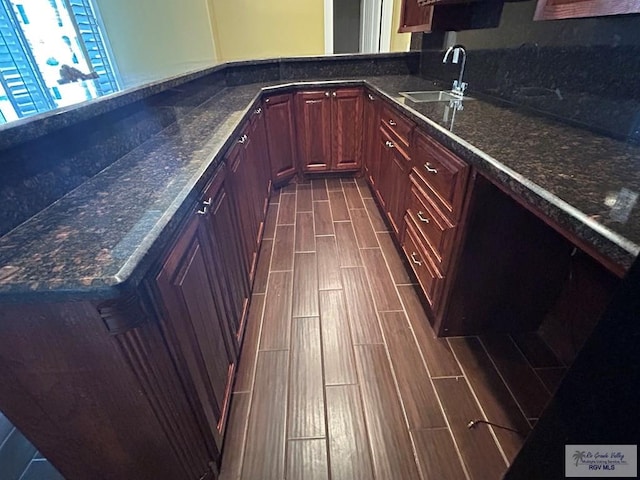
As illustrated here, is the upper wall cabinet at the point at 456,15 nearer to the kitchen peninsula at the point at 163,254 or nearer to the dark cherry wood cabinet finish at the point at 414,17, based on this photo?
the dark cherry wood cabinet finish at the point at 414,17

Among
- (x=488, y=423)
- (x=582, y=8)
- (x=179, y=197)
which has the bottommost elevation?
(x=488, y=423)

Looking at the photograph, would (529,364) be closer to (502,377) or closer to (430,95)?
(502,377)

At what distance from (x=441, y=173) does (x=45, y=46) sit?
12.9 feet

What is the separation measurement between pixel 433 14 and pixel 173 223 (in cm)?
229

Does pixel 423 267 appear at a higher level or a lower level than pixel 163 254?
lower

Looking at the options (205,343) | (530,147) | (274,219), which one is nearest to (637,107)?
(530,147)

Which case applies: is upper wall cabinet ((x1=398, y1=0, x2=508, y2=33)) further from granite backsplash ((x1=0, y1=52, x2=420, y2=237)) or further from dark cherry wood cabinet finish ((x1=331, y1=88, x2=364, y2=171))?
granite backsplash ((x1=0, y1=52, x2=420, y2=237))

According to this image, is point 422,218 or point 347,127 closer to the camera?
point 422,218

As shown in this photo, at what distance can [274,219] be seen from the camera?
261 centimetres

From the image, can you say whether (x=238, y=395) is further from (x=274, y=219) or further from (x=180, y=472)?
(x=274, y=219)

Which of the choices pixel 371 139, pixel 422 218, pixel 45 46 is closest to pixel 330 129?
pixel 371 139

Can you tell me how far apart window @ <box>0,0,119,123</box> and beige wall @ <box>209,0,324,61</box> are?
1.37m

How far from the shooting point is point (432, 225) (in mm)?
1491

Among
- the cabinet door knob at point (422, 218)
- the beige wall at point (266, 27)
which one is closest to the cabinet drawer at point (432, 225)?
the cabinet door knob at point (422, 218)
